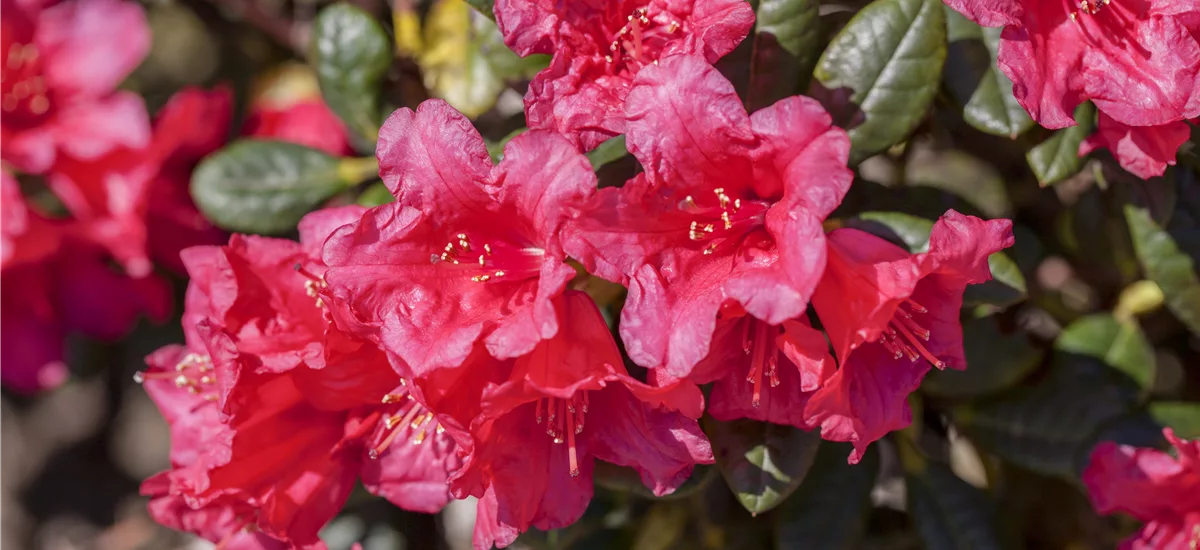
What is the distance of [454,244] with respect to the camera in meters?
1.05

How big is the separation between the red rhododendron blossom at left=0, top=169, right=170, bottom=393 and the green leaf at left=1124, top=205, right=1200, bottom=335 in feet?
5.35

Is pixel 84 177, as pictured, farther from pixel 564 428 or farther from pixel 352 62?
pixel 564 428

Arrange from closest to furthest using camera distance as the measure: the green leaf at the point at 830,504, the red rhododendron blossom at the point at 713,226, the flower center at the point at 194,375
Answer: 1. the red rhododendron blossom at the point at 713,226
2. the flower center at the point at 194,375
3. the green leaf at the point at 830,504

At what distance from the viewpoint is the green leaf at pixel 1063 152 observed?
3.87 ft

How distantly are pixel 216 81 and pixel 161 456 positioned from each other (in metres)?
1.07

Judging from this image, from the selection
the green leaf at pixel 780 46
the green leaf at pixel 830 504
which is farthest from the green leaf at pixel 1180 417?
the green leaf at pixel 780 46

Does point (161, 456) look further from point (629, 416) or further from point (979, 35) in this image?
point (979, 35)

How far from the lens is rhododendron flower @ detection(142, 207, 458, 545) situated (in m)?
1.09

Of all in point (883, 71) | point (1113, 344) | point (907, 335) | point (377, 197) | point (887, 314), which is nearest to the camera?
point (887, 314)

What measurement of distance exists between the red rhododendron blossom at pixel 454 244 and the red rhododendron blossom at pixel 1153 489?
0.78m

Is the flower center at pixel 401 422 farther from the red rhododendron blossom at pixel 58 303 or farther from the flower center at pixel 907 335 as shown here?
the red rhododendron blossom at pixel 58 303

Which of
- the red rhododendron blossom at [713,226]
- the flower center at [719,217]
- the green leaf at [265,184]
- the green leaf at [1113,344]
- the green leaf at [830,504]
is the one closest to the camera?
the red rhododendron blossom at [713,226]

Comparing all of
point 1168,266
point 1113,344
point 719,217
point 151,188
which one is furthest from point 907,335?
point 151,188

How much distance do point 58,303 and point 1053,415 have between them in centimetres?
168
